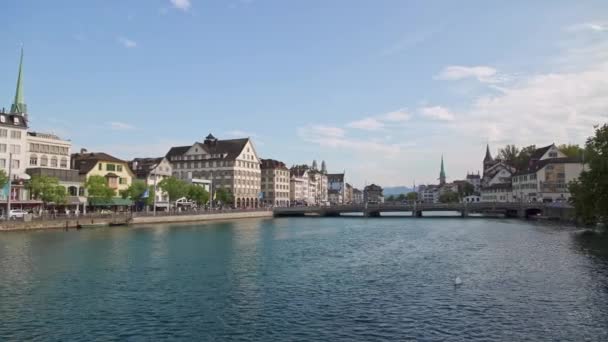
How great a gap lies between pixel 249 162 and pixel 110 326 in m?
138

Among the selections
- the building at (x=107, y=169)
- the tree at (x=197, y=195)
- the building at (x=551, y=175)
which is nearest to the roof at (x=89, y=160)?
the building at (x=107, y=169)

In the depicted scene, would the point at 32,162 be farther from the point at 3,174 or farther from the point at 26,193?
the point at 3,174

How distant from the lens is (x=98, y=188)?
92000 millimetres

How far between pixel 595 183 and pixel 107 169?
9136cm

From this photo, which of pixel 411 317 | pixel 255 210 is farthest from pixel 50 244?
pixel 255 210

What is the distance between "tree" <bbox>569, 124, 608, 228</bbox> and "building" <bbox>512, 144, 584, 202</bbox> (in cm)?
7757

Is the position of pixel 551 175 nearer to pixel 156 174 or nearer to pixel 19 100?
pixel 156 174

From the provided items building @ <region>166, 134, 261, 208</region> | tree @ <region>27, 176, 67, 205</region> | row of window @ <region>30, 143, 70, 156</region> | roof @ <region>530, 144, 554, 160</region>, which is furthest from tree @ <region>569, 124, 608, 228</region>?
building @ <region>166, 134, 261, 208</region>

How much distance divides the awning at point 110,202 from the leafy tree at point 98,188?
991mm

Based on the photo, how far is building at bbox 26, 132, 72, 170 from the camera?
9444cm

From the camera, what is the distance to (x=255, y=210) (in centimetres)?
13250

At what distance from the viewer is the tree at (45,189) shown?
8006cm

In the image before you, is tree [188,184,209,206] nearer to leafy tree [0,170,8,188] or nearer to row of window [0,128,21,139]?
row of window [0,128,21,139]

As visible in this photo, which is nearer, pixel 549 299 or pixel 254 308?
pixel 254 308
